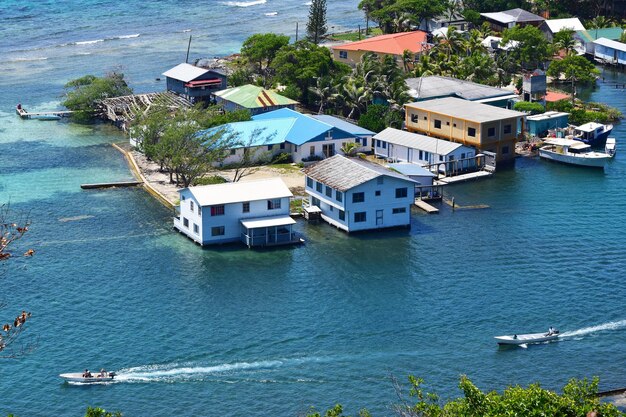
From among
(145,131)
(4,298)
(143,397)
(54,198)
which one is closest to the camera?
(143,397)

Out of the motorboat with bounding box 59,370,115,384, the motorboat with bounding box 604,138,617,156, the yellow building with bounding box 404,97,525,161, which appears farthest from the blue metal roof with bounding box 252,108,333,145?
the motorboat with bounding box 59,370,115,384

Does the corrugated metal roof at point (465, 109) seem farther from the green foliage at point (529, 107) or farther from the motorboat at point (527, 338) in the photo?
the motorboat at point (527, 338)

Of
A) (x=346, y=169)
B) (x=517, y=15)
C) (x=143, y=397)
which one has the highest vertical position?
(x=517, y=15)

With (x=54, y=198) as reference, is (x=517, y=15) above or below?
above

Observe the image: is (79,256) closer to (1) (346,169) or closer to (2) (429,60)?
(1) (346,169)

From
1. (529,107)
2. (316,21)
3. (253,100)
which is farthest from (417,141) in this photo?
(316,21)

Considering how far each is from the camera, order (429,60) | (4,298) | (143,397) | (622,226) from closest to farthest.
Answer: (143,397) → (4,298) → (622,226) → (429,60)

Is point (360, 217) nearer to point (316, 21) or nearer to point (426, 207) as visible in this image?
point (426, 207)

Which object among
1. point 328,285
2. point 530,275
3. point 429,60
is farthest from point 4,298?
point 429,60

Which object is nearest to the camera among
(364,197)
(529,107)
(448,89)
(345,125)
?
(364,197)
